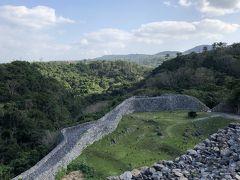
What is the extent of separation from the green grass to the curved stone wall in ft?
2.03

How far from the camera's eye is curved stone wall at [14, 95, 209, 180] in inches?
1181

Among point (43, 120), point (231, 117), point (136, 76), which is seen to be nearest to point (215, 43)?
point (136, 76)

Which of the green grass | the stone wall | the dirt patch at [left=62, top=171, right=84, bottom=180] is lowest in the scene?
the dirt patch at [left=62, top=171, right=84, bottom=180]

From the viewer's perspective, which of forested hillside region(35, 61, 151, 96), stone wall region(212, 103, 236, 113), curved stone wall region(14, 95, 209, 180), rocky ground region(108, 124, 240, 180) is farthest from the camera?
forested hillside region(35, 61, 151, 96)

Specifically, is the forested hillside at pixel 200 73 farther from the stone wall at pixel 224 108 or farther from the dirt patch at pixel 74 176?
the dirt patch at pixel 74 176

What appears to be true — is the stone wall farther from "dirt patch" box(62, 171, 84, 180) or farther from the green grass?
"dirt patch" box(62, 171, 84, 180)

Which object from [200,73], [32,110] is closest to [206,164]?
[200,73]

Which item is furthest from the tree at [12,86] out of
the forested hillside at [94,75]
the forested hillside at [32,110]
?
the forested hillside at [94,75]

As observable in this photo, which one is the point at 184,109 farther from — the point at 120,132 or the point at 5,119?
the point at 5,119

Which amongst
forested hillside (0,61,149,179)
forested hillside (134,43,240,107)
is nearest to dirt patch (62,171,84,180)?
forested hillside (0,61,149,179)

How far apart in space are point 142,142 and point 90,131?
4.45m

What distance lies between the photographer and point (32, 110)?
8144 cm

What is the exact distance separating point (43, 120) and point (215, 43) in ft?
200

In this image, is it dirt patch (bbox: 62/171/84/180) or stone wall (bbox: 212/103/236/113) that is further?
stone wall (bbox: 212/103/236/113)
